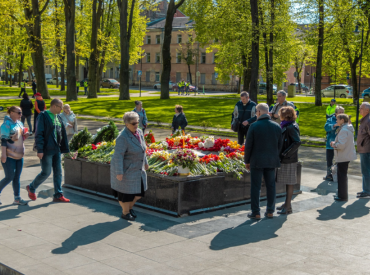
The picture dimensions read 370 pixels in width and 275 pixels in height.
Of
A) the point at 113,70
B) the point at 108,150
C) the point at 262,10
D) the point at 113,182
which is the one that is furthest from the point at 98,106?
the point at 113,70

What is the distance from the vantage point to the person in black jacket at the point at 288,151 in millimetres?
8250

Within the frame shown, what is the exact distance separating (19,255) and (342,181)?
6213mm

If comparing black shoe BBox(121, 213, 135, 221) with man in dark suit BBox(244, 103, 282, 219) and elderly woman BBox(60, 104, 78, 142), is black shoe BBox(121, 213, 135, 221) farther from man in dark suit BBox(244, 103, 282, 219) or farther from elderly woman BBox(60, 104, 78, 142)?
elderly woman BBox(60, 104, 78, 142)

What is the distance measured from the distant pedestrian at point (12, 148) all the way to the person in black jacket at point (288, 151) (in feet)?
15.1

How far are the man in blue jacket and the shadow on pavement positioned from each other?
15.2 feet

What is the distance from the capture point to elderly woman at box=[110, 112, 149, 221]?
Answer: 7.27 m

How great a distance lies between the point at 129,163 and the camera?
7395mm

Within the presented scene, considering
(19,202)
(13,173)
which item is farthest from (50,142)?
(19,202)

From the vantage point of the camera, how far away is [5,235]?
264 inches

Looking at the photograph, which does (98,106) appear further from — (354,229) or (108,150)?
(354,229)

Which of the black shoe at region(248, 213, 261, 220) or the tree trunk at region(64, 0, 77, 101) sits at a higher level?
the tree trunk at region(64, 0, 77, 101)

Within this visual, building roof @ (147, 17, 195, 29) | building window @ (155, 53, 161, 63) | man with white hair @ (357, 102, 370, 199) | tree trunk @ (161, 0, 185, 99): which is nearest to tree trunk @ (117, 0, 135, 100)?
tree trunk @ (161, 0, 185, 99)

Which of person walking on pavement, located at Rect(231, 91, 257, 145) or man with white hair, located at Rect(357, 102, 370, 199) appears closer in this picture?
man with white hair, located at Rect(357, 102, 370, 199)

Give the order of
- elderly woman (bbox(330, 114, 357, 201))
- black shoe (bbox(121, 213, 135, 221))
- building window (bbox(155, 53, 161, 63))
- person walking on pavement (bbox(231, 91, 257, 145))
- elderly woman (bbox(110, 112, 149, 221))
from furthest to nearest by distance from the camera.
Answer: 1. building window (bbox(155, 53, 161, 63))
2. person walking on pavement (bbox(231, 91, 257, 145))
3. elderly woman (bbox(330, 114, 357, 201))
4. black shoe (bbox(121, 213, 135, 221))
5. elderly woman (bbox(110, 112, 149, 221))
